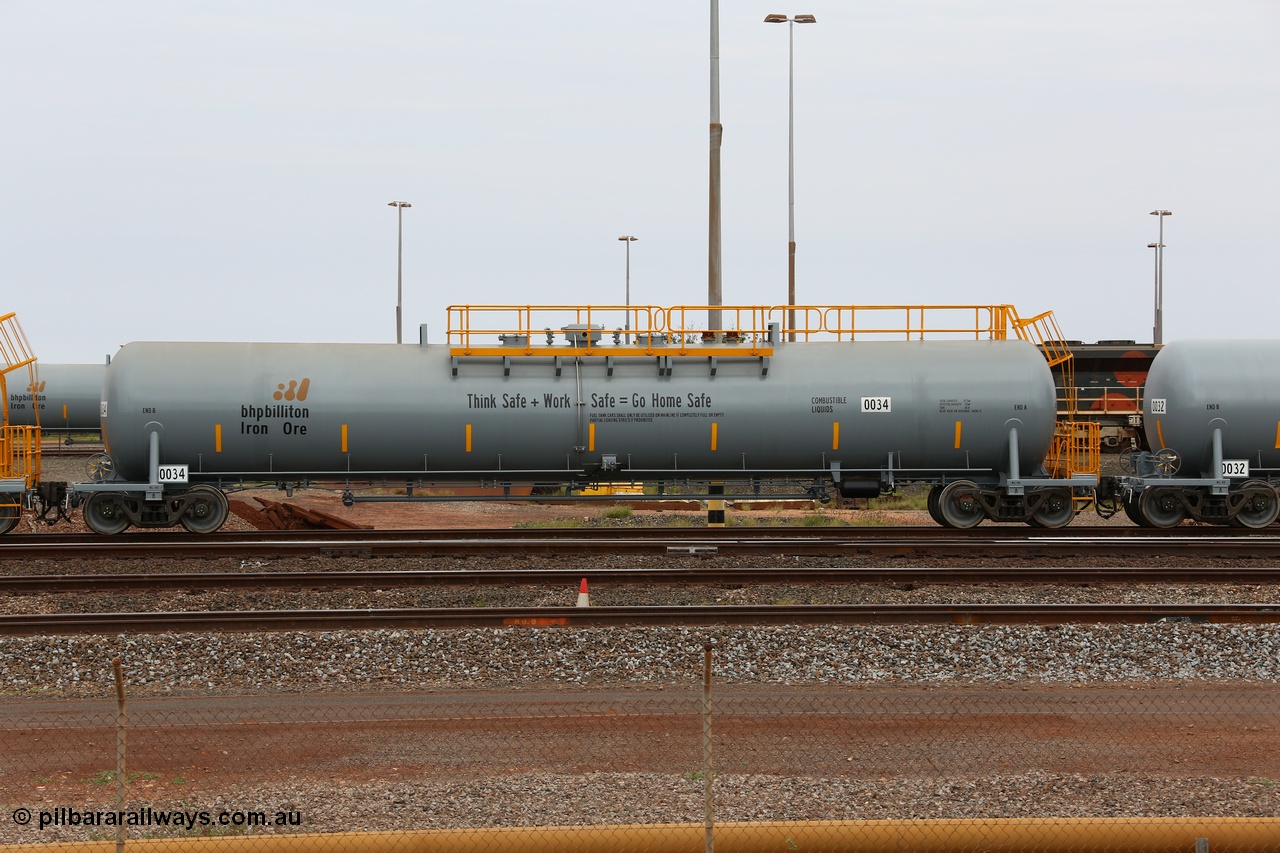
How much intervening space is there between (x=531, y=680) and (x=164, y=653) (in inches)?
143

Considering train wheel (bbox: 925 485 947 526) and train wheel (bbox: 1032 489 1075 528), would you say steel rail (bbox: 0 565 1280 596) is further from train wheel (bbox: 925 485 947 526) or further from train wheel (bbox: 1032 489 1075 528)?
train wheel (bbox: 925 485 947 526)

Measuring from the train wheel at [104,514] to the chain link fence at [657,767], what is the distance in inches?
363

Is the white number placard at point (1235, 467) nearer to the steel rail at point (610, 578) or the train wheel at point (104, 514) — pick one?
the steel rail at point (610, 578)

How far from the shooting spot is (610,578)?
14.0 m

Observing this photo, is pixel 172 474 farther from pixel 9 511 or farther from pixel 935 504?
pixel 935 504

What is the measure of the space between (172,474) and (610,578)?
8795mm

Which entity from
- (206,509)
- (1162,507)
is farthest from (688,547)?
(1162,507)

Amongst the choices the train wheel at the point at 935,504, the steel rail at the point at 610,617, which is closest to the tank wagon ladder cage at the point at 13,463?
the steel rail at the point at 610,617

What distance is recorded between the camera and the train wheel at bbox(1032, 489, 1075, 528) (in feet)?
63.6

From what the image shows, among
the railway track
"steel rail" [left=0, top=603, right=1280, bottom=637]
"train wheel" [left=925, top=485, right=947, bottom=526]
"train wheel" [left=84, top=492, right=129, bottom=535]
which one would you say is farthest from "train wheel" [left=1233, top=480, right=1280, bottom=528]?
"train wheel" [left=84, top=492, right=129, bottom=535]

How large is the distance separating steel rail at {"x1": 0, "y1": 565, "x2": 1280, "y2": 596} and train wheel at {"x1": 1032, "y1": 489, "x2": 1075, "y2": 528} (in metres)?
4.86

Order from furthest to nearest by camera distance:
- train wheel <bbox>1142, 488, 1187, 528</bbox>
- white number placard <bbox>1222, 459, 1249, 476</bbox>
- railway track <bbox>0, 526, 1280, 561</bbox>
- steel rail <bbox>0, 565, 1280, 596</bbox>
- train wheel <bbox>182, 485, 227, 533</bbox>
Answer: train wheel <bbox>1142, 488, 1187, 528</bbox>, white number placard <bbox>1222, 459, 1249, 476</bbox>, train wheel <bbox>182, 485, 227, 533</bbox>, railway track <bbox>0, 526, 1280, 561</bbox>, steel rail <bbox>0, 565, 1280, 596</bbox>

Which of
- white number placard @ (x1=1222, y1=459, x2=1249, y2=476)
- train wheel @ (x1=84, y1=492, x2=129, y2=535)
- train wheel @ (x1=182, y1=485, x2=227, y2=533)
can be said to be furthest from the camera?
white number placard @ (x1=1222, y1=459, x2=1249, y2=476)

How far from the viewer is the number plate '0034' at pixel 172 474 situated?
18.3 metres
